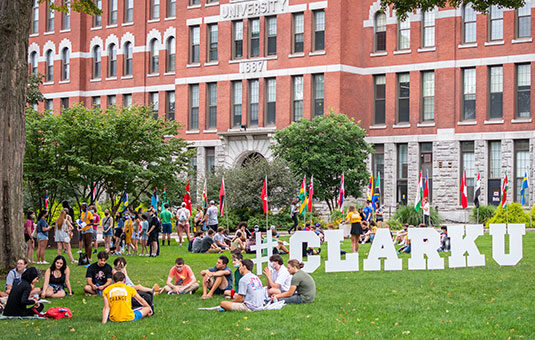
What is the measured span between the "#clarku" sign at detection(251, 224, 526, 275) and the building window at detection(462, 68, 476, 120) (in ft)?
81.2

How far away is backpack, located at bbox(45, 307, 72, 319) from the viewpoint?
601 inches

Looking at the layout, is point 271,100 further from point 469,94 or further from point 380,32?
point 469,94

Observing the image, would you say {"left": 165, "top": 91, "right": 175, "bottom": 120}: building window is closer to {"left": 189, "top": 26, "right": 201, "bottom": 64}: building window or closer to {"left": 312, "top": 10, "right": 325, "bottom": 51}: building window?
{"left": 189, "top": 26, "right": 201, "bottom": 64}: building window

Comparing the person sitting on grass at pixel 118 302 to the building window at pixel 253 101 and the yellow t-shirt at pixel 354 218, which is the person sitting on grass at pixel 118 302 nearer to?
the yellow t-shirt at pixel 354 218

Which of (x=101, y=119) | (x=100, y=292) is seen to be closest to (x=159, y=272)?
(x=100, y=292)

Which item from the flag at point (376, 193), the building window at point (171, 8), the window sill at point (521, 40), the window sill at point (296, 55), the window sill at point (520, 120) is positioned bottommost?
the flag at point (376, 193)

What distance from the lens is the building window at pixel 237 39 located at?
2002 inches

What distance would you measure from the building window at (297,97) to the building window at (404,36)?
590 centimetres

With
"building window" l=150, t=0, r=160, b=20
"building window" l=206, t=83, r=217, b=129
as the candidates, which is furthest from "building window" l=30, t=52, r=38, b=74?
"building window" l=206, t=83, r=217, b=129

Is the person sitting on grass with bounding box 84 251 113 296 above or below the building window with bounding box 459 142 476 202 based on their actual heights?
below

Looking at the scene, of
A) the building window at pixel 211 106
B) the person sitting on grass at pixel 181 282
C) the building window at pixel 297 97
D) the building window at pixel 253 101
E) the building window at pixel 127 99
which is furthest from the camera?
the building window at pixel 127 99

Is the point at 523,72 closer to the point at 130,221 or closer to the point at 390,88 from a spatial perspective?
the point at 390,88

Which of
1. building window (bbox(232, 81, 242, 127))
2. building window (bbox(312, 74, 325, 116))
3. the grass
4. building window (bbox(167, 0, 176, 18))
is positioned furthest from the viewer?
building window (bbox(167, 0, 176, 18))

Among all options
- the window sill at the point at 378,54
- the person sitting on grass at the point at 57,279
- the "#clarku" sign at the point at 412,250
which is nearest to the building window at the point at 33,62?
the window sill at the point at 378,54
